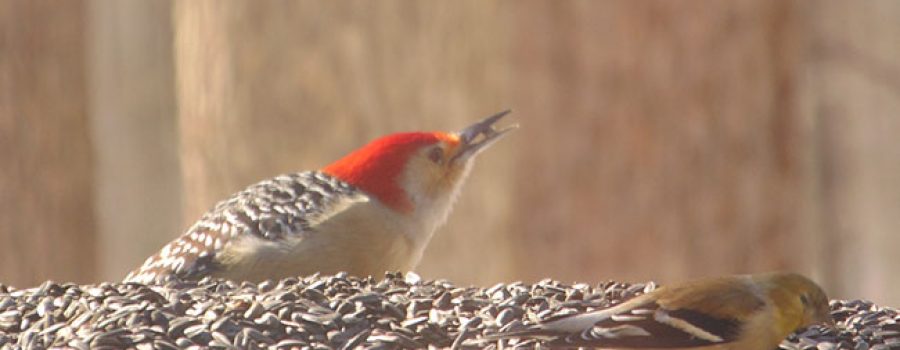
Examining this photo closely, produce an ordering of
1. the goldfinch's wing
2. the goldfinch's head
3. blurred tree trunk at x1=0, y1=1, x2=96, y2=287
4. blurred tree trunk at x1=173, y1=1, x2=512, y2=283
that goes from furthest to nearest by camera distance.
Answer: blurred tree trunk at x1=173, y1=1, x2=512, y2=283, blurred tree trunk at x1=0, y1=1, x2=96, y2=287, the goldfinch's head, the goldfinch's wing

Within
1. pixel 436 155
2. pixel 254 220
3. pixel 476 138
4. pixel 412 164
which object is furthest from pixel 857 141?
pixel 254 220

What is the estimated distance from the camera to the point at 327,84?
9984 mm

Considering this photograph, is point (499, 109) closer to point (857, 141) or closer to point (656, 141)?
point (656, 141)

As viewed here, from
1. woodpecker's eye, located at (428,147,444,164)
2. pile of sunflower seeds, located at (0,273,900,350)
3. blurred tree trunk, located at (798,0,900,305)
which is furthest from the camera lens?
blurred tree trunk, located at (798,0,900,305)

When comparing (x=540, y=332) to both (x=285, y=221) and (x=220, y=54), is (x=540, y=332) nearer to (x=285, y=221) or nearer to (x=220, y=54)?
(x=285, y=221)

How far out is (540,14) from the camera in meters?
9.26

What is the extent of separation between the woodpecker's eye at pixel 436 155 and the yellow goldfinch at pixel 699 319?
2.39 m

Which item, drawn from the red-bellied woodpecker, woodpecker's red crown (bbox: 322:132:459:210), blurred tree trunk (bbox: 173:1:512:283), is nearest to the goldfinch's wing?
the red-bellied woodpecker

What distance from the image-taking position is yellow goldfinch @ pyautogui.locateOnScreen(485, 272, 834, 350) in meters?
4.35

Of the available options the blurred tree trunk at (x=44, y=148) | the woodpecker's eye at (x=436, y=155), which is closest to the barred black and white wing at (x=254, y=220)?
the woodpecker's eye at (x=436, y=155)

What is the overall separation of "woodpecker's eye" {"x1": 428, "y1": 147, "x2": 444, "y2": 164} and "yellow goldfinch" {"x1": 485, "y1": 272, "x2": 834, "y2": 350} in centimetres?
239

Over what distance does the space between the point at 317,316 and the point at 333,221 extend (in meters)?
1.47

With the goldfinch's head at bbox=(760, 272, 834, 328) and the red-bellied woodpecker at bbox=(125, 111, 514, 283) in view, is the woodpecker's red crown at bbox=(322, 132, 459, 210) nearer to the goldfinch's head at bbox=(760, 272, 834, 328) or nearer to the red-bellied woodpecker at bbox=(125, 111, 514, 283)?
the red-bellied woodpecker at bbox=(125, 111, 514, 283)

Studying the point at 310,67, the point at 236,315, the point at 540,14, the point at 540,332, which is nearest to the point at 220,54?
the point at 310,67
